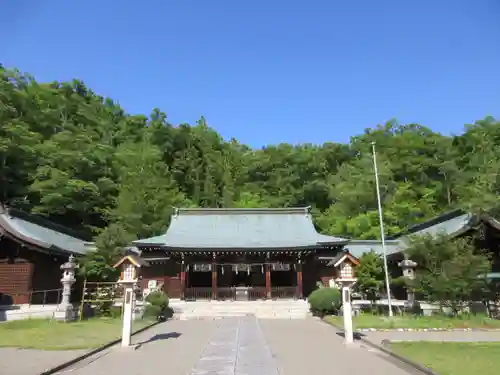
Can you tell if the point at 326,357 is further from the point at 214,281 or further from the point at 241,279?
the point at 241,279

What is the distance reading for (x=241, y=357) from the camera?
30.5ft

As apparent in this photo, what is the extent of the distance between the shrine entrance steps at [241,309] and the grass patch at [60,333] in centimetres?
488

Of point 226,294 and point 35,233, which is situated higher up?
point 35,233

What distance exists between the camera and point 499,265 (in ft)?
70.0

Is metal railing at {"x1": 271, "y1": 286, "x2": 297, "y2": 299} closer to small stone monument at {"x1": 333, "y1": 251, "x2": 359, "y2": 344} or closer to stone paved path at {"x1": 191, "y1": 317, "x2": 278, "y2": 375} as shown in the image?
stone paved path at {"x1": 191, "y1": 317, "x2": 278, "y2": 375}

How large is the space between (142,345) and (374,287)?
44.4 ft

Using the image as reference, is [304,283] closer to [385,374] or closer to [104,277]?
[104,277]

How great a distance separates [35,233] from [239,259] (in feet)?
46.1

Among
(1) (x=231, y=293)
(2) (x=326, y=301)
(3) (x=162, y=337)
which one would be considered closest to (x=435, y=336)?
(2) (x=326, y=301)

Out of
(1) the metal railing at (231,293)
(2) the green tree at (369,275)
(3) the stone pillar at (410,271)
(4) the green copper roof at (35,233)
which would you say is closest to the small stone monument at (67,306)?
(4) the green copper roof at (35,233)

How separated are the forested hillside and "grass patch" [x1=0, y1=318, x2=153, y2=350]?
37.1 ft

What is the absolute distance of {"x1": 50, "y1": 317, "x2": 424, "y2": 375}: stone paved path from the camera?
317 inches

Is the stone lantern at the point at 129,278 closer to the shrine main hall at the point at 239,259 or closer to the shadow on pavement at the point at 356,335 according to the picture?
the shadow on pavement at the point at 356,335

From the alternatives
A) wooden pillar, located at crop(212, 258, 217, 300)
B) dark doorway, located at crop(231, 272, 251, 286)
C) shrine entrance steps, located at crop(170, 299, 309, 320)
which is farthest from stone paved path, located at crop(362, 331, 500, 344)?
dark doorway, located at crop(231, 272, 251, 286)
